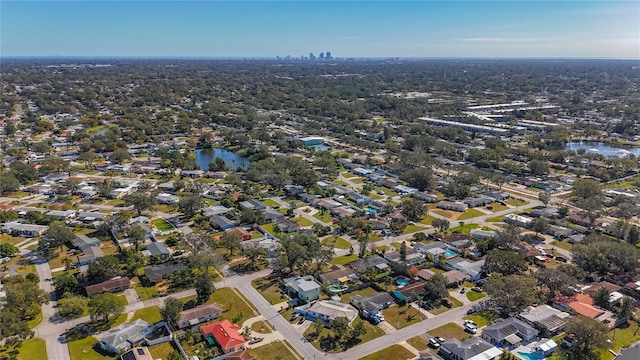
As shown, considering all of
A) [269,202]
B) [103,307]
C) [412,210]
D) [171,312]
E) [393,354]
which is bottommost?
[393,354]

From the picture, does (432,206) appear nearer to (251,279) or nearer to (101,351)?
(251,279)

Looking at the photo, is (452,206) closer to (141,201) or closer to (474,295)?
(474,295)

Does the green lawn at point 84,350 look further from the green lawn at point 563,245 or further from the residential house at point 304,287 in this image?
the green lawn at point 563,245

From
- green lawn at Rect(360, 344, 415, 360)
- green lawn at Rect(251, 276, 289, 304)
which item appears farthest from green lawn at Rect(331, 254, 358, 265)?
green lawn at Rect(360, 344, 415, 360)

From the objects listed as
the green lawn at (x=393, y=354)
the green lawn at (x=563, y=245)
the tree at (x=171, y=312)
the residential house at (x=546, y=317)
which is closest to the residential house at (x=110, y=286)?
the tree at (x=171, y=312)

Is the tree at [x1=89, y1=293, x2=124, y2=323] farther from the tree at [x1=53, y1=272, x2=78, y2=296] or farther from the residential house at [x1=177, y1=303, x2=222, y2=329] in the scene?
the residential house at [x1=177, y1=303, x2=222, y2=329]

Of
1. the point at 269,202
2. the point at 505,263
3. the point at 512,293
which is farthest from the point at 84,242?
the point at 505,263

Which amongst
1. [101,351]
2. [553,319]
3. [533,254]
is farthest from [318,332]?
[533,254]
